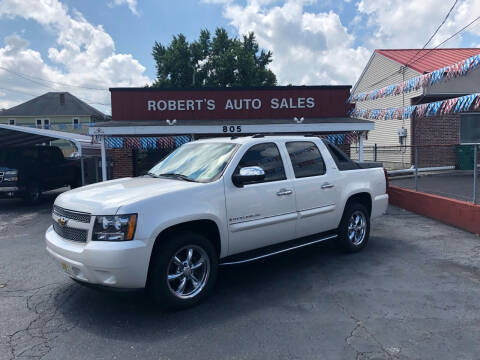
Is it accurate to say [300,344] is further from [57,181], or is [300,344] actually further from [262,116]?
[57,181]

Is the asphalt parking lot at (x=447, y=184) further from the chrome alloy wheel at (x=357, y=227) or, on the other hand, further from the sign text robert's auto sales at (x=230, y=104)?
the sign text robert's auto sales at (x=230, y=104)

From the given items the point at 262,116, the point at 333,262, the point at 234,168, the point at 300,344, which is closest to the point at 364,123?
the point at 262,116

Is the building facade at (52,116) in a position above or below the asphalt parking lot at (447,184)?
above

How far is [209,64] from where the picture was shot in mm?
43938

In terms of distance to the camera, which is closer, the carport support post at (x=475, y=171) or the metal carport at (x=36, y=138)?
the carport support post at (x=475, y=171)

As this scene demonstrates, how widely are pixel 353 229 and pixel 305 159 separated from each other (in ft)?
5.09

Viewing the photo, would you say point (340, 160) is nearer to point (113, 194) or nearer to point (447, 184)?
point (113, 194)

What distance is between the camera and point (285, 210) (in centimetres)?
505

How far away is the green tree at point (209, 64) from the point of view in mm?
41938

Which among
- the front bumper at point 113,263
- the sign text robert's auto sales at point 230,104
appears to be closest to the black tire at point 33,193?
the sign text robert's auto sales at point 230,104

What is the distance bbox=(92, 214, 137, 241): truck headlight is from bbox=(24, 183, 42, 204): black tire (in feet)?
32.2

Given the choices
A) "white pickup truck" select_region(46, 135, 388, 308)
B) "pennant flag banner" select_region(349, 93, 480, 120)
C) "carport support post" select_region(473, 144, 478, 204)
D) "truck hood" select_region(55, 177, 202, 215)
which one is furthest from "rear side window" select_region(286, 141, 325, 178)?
"pennant flag banner" select_region(349, 93, 480, 120)

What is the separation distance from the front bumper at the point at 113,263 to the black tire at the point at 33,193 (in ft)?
31.4

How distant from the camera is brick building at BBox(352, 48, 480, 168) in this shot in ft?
54.6
